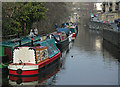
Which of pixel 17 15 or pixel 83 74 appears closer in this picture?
pixel 83 74

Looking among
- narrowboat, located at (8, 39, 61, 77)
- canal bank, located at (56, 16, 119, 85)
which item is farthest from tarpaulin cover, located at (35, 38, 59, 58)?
narrowboat, located at (8, 39, 61, 77)

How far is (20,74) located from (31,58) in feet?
5.93

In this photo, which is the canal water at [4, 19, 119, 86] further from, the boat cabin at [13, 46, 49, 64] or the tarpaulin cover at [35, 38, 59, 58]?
the boat cabin at [13, 46, 49, 64]

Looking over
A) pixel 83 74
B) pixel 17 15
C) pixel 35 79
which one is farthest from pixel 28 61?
pixel 17 15

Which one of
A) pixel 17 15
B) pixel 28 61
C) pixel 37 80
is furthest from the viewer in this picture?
pixel 17 15

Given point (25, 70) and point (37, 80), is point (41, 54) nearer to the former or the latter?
point (37, 80)

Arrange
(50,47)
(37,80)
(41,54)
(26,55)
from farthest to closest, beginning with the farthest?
(50,47) → (41,54) → (26,55) → (37,80)

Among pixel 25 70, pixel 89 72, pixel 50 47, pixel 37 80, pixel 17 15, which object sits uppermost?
pixel 17 15

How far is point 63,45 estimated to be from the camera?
44062 millimetres

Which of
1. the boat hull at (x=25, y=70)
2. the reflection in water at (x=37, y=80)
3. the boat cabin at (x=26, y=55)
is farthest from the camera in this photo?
the boat cabin at (x=26, y=55)

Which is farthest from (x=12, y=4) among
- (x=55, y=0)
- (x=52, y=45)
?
(x=55, y=0)

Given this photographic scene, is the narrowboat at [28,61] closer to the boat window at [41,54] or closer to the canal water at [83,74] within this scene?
the boat window at [41,54]

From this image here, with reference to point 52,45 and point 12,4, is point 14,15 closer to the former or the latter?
point 12,4

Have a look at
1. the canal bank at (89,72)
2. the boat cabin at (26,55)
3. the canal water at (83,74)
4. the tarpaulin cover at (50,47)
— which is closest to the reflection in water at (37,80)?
the canal water at (83,74)
